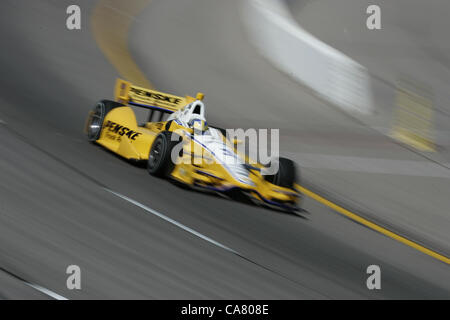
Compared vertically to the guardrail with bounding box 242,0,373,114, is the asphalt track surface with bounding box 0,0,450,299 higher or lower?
lower

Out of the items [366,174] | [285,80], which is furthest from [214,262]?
[285,80]

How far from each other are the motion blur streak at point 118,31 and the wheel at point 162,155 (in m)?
4.70

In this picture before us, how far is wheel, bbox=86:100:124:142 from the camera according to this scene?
9086 mm

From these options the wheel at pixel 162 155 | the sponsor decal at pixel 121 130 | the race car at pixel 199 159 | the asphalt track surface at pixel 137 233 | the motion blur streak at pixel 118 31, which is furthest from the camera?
the motion blur streak at pixel 118 31

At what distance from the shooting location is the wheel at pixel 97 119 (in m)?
9.09

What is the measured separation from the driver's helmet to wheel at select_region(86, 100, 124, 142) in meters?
1.45

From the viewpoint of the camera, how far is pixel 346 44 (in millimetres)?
16172

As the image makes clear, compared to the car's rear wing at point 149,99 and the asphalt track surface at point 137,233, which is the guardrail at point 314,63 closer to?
the asphalt track surface at point 137,233

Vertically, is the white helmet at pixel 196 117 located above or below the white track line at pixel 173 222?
above

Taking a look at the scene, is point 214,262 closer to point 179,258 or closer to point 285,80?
Result: point 179,258
